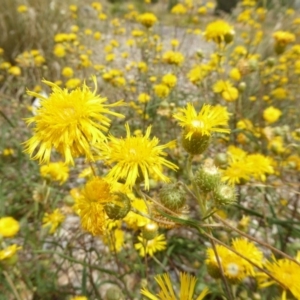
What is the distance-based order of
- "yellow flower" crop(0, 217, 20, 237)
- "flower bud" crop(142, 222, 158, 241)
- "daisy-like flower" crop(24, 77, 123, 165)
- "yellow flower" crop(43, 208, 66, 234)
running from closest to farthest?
"daisy-like flower" crop(24, 77, 123, 165) < "flower bud" crop(142, 222, 158, 241) < "yellow flower" crop(0, 217, 20, 237) < "yellow flower" crop(43, 208, 66, 234)

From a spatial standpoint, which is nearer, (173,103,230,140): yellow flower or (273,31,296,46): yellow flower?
(173,103,230,140): yellow flower

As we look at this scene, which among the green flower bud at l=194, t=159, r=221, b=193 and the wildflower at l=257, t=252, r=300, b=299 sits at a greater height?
the green flower bud at l=194, t=159, r=221, b=193

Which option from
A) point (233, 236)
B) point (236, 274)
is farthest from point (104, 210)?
point (233, 236)

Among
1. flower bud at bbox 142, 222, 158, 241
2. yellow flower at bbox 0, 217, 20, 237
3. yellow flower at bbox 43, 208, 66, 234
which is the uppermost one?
flower bud at bbox 142, 222, 158, 241

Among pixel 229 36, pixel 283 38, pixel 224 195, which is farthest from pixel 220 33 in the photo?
pixel 224 195

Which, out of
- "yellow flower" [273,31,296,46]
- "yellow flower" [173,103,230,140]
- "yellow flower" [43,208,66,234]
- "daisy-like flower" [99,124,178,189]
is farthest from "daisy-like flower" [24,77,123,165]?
"yellow flower" [273,31,296,46]

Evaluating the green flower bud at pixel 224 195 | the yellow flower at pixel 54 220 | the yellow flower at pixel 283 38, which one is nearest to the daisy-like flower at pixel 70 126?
the green flower bud at pixel 224 195

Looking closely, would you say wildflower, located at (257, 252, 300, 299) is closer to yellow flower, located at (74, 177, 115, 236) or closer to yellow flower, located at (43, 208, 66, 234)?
yellow flower, located at (74, 177, 115, 236)

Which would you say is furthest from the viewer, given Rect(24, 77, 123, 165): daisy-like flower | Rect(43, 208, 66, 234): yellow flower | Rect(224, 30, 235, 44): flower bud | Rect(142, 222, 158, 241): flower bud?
Rect(224, 30, 235, 44): flower bud
